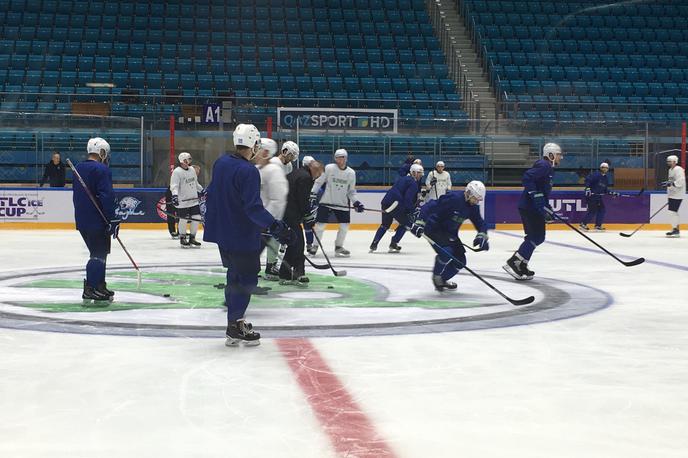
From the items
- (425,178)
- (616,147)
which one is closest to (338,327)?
(425,178)

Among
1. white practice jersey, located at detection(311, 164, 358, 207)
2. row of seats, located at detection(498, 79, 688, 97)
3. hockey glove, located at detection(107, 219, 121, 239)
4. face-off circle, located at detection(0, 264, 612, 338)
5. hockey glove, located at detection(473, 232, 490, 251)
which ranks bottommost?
face-off circle, located at detection(0, 264, 612, 338)

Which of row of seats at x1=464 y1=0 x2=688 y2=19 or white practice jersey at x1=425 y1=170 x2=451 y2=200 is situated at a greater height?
row of seats at x1=464 y1=0 x2=688 y2=19

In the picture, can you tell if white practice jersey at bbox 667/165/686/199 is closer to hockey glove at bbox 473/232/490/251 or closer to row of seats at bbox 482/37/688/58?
hockey glove at bbox 473/232/490/251

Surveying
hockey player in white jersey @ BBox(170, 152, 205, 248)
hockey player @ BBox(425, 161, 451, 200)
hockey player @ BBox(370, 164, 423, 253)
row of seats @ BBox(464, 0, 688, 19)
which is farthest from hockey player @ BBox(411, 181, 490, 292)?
row of seats @ BBox(464, 0, 688, 19)

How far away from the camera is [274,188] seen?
8.25 meters

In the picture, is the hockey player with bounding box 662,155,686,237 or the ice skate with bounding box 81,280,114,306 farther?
the hockey player with bounding box 662,155,686,237

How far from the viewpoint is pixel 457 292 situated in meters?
9.07

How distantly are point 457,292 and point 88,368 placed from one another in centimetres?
461

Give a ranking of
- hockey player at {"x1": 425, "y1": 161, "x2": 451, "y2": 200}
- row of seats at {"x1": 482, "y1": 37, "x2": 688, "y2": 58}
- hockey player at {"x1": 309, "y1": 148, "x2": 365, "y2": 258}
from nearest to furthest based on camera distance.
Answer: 1. hockey player at {"x1": 309, "y1": 148, "x2": 365, "y2": 258}
2. hockey player at {"x1": 425, "y1": 161, "x2": 451, "y2": 200}
3. row of seats at {"x1": 482, "y1": 37, "x2": 688, "y2": 58}

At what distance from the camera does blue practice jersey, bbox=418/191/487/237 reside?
909 centimetres

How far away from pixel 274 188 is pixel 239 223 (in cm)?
232

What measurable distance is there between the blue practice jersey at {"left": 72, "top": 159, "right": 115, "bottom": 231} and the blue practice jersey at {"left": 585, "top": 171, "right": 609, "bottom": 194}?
47.8ft

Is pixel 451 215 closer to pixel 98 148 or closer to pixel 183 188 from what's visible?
pixel 98 148

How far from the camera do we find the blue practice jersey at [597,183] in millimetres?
20391
